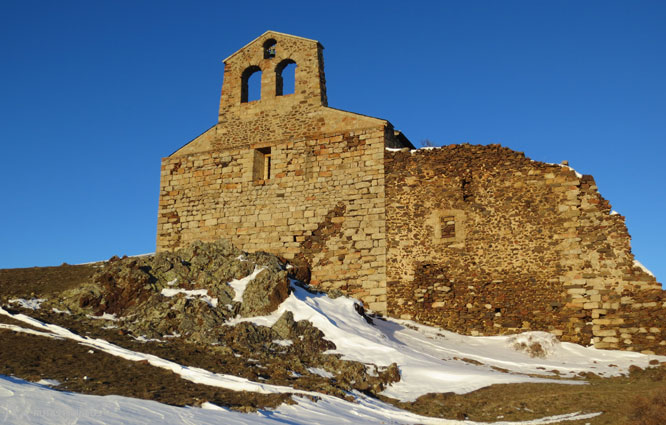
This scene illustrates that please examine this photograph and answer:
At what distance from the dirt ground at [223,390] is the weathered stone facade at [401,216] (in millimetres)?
3119

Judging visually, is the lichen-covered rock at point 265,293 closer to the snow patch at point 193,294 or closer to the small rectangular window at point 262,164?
the snow patch at point 193,294

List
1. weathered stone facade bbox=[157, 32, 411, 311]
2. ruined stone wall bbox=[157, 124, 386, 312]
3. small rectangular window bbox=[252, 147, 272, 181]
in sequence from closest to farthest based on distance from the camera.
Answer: ruined stone wall bbox=[157, 124, 386, 312] → weathered stone facade bbox=[157, 32, 411, 311] → small rectangular window bbox=[252, 147, 272, 181]

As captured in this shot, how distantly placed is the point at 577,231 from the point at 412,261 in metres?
3.96

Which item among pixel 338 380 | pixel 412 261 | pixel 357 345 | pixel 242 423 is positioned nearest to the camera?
pixel 242 423

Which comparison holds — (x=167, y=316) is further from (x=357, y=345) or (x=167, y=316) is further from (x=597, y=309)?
(x=597, y=309)

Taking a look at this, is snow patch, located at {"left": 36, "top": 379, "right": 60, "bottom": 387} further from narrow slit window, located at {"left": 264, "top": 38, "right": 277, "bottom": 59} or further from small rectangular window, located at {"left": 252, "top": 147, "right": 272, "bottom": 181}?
narrow slit window, located at {"left": 264, "top": 38, "right": 277, "bottom": 59}

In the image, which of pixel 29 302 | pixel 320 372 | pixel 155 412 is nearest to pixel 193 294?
pixel 29 302

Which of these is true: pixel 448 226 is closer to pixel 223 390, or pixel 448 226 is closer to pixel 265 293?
pixel 265 293

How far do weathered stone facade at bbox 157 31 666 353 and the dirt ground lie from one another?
312 cm

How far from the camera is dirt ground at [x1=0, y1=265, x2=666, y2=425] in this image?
7.65 m

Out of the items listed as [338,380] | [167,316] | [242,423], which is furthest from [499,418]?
[167,316]

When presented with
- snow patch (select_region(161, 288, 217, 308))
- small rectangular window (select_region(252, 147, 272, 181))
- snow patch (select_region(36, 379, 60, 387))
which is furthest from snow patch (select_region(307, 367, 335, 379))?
small rectangular window (select_region(252, 147, 272, 181))

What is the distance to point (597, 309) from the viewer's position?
1388 centimetres

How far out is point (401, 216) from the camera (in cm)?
1598
